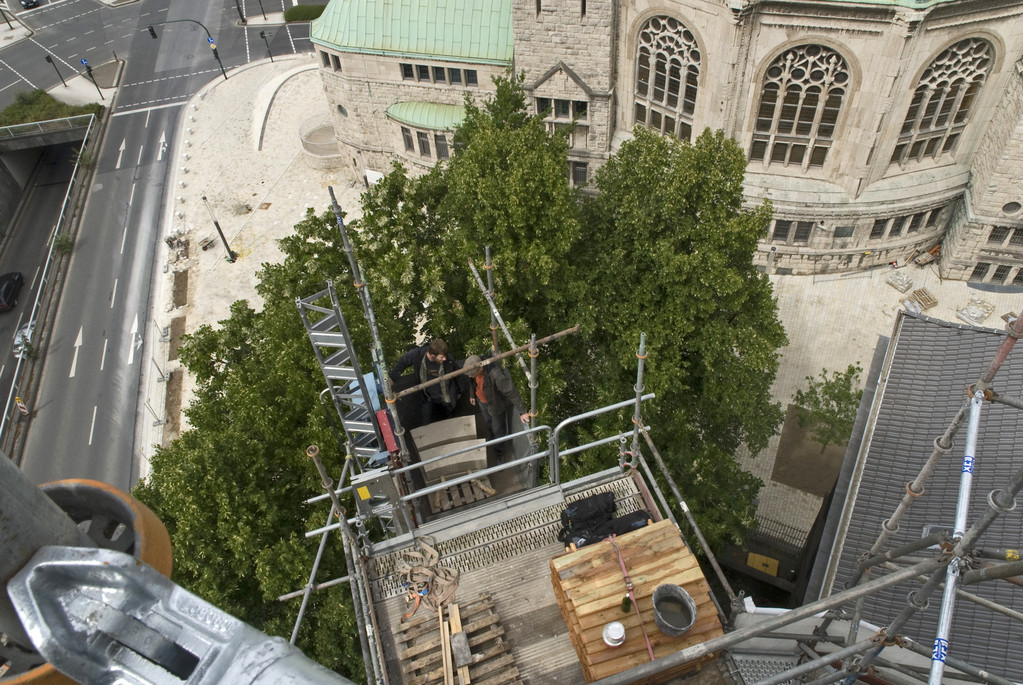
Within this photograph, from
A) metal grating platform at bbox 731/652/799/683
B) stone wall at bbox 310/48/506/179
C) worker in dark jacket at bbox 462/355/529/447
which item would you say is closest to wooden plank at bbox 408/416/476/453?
worker in dark jacket at bbox 462/355/529/447

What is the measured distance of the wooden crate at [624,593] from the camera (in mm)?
10625

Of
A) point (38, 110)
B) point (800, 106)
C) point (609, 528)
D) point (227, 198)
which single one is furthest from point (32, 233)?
point (609, 528)

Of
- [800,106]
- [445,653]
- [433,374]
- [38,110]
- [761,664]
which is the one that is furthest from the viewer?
[38,110]

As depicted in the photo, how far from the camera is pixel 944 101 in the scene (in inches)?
1217

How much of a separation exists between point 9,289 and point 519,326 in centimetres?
4311

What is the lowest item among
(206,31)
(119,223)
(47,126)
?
(119,223)

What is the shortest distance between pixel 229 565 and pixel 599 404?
12.1 meters

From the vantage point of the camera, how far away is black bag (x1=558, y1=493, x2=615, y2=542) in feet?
42.3

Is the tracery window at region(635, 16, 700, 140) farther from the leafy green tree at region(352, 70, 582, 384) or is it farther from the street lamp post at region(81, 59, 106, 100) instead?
the street lamp post at region(81, 59, 106, 100)

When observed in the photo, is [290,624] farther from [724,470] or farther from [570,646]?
[724,470]

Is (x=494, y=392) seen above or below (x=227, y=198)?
above

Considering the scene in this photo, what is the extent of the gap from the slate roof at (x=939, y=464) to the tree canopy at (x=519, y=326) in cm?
410

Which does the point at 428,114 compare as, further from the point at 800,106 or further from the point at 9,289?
the point at 9,289

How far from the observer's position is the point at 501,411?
18.1 m
